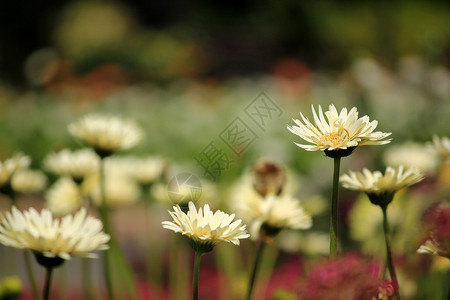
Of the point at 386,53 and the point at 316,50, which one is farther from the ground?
the point at 316,50

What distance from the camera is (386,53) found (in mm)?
4711

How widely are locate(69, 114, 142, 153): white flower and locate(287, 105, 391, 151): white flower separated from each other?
27 centimetres

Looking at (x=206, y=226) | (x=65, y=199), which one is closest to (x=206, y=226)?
(x=206, y=226)

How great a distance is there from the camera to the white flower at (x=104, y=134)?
23.6 inches

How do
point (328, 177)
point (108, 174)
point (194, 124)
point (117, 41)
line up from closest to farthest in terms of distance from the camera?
point (108, 174) < point (328, 177) < point (194, 124) < point (117, 41)

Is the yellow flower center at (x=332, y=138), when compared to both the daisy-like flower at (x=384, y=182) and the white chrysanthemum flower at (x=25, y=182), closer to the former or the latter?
the daisy-like flower at (x=384, y=182)

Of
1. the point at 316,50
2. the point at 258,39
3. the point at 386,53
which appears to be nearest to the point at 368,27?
the point at 316,50

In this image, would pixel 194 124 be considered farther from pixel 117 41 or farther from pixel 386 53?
pixel 117 41

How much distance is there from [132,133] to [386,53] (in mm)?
4397

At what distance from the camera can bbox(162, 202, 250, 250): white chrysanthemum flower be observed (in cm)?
37

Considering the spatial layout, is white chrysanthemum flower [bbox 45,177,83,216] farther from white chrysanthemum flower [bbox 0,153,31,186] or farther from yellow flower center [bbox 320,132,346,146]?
yellow flower center [bbox 320,132,346,146]

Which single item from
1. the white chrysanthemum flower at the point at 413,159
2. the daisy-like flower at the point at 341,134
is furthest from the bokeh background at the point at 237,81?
the daisy-like flower at the point at 341,134

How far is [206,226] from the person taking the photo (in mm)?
371

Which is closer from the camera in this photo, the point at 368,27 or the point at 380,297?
the point at 380,297
